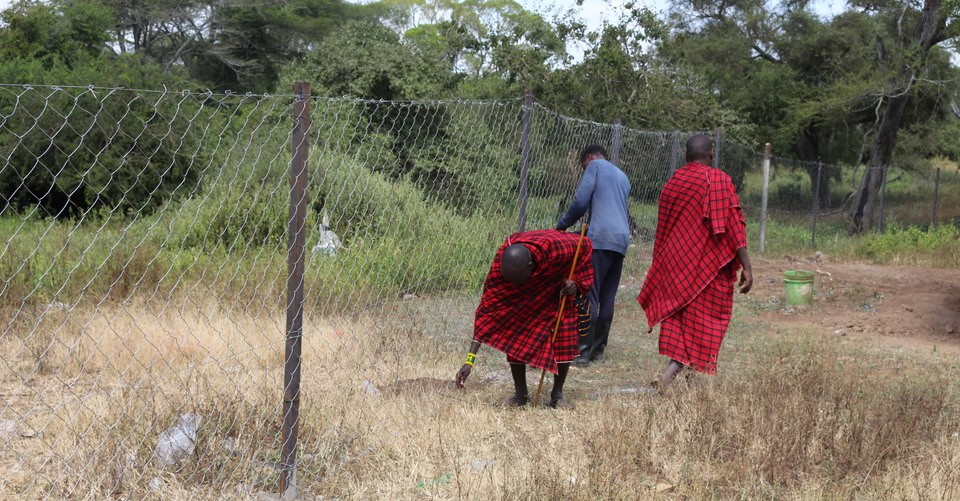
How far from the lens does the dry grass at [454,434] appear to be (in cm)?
379

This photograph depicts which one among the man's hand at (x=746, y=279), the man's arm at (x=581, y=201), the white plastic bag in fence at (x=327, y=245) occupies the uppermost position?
the man's arm at (x=581, y=201)

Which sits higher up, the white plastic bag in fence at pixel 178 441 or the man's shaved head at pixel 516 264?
the man's shaved head at pixel 516 264

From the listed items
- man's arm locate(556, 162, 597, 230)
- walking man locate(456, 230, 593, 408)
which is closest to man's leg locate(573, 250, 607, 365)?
man's arm locate(556, 162, 597, 230)

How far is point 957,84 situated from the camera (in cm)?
1941

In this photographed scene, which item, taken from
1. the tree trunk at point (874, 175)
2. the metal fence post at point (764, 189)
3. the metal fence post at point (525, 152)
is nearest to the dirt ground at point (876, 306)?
the metal fence post at point (764, 189)

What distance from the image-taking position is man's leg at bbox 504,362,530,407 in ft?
17.1

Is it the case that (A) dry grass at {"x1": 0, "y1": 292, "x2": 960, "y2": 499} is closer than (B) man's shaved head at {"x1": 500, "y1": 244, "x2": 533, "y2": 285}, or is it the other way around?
(A) dry grass at {"x1": 0, "y1": 292, "x2": 960, "y2": 499}

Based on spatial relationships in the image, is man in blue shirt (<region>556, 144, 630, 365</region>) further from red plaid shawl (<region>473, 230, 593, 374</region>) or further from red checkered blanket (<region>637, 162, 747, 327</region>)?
red plaid shawl (<region>473, 230, 593, 374</region>)

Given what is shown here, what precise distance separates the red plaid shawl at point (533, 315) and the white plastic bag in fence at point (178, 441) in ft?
5.42

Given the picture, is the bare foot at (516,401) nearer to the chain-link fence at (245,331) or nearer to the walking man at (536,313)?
the walking man at (536,313)

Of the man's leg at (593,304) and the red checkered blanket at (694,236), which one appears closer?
the red checkered blanket at (694,236)

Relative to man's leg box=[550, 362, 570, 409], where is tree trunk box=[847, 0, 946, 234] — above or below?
above

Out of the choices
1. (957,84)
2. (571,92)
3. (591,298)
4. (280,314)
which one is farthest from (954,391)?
(957,84)

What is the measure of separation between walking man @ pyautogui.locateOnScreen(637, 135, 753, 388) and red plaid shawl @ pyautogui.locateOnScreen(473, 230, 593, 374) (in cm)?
70
